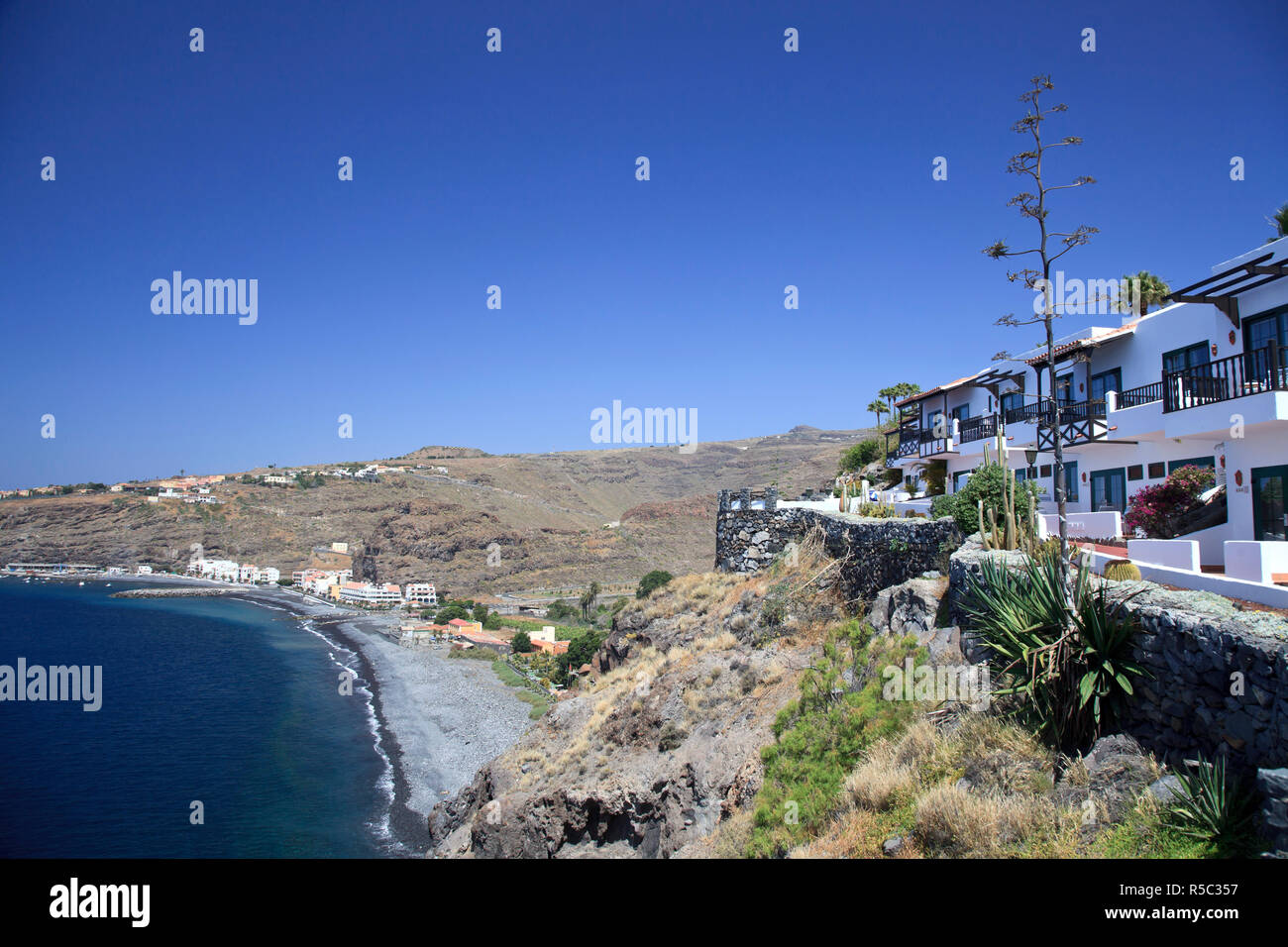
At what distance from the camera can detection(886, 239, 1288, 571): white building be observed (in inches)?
511

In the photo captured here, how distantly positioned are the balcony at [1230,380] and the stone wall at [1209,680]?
349 inches

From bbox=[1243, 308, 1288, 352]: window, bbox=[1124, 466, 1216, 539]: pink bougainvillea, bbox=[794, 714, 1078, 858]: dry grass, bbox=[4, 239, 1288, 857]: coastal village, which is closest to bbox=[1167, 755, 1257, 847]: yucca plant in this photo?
bbox=[4, 239, 1288, 857]: coastal village

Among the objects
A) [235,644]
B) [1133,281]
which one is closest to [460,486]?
[235,644]

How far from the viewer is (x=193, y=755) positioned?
3684 cm

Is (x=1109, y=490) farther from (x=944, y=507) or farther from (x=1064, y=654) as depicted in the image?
(x=1064, y=654)

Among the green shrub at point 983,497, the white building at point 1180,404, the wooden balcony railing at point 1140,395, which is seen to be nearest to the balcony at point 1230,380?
the white building at point 1180,404

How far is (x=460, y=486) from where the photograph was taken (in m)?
120

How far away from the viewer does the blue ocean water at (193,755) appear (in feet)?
88.9

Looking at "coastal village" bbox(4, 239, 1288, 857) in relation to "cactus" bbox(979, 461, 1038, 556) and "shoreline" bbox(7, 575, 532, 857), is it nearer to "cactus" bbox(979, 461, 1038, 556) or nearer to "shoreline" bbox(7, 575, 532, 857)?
"cactus" bbox(979, 461, 1038, 556)

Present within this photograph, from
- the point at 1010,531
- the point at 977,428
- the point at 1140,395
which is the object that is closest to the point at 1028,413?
the point at 977,428

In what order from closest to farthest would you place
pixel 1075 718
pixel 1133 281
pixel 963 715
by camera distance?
1. pixel 1075 718
2. pixel 963 715
3. pixel 1133 281

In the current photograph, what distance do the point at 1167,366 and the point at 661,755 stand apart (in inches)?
638

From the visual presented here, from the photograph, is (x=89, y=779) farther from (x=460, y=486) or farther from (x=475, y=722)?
(x=460, y=486)

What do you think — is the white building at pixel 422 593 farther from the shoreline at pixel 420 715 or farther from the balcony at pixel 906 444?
the balcony at pixel 906 444
